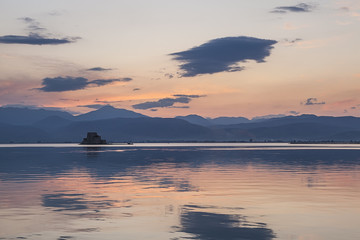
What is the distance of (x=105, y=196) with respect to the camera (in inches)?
1529

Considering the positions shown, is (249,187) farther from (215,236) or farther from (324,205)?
(215,236)

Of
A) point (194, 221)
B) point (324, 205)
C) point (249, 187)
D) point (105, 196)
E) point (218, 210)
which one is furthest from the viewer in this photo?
point (249, 187)

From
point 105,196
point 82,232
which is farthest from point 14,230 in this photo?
point 105,196

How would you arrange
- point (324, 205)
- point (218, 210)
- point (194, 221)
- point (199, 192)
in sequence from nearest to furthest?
point (194, 221), point (218, 210), point (324, 205), point (199, 192)

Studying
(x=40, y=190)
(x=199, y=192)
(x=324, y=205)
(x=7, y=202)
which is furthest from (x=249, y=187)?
(x=7, y=202)

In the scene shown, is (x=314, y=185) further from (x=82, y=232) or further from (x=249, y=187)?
(x=82, y=232)

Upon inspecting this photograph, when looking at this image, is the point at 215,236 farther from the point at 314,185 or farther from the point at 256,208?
the point at 314,185

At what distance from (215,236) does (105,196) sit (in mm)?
17298

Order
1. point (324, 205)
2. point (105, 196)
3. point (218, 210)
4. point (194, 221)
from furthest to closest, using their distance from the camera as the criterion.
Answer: point (105, 196) → point (324, 205) → point (218, 210) → point (194, 221)

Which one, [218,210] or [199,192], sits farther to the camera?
[199,192]

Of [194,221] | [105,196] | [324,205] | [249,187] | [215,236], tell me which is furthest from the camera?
[249,187]

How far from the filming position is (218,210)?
31.4m

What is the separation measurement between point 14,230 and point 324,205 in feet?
63.7

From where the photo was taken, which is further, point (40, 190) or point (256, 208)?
point (40, 190)
